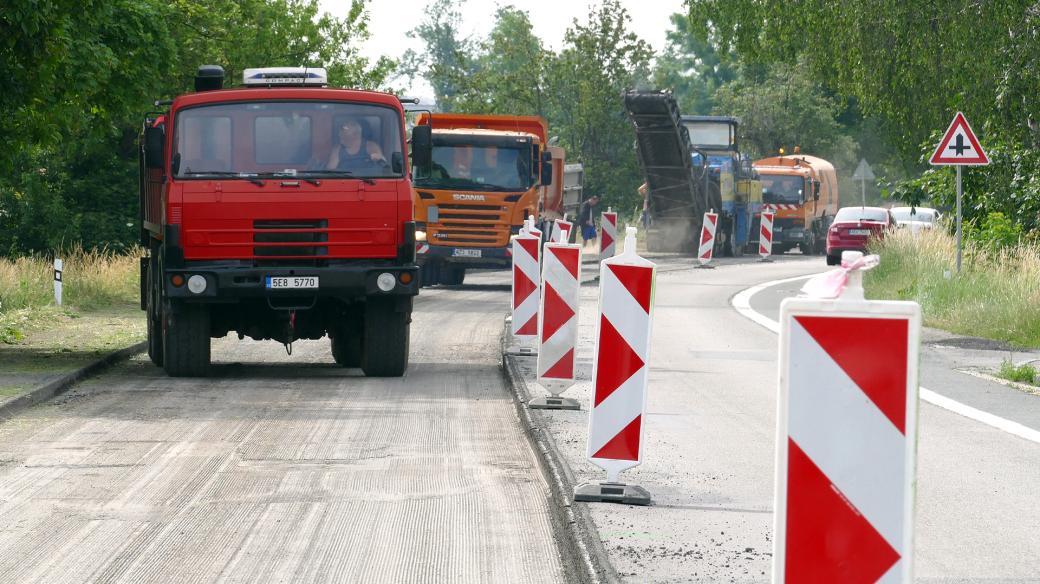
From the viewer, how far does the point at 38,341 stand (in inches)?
653

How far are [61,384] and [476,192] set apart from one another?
52.8 feet

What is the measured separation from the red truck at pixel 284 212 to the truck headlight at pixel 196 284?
2 centimetres

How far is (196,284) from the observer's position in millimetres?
13242

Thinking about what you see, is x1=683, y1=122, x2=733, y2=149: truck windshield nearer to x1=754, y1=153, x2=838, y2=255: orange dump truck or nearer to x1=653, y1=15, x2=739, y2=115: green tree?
x1=754, y1=153, x2=838, y2=255: orange dump truck

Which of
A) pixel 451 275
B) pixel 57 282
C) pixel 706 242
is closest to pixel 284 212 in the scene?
pixel 57 282

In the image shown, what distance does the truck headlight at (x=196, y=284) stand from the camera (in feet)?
43.4

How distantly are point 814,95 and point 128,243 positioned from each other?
→ 39.6 metres

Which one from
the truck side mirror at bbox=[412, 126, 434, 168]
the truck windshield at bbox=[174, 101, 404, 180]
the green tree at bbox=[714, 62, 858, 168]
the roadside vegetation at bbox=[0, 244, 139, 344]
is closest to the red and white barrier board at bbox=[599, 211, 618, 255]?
the roadside vegetation at bbox=[0, 244, 139, 344]

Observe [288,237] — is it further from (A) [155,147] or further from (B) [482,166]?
(B) [482,166]

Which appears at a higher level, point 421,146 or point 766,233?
point 421,146

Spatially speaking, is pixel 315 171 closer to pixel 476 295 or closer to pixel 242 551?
pixel 242 551

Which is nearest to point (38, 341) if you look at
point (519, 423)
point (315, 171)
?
point (315, 171)

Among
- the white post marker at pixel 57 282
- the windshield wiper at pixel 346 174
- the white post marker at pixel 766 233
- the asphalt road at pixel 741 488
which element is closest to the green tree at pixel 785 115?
the white post marker at pixel 766 233

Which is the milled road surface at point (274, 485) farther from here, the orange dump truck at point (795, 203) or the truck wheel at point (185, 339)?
the orange dump truck at point (795, 203)
